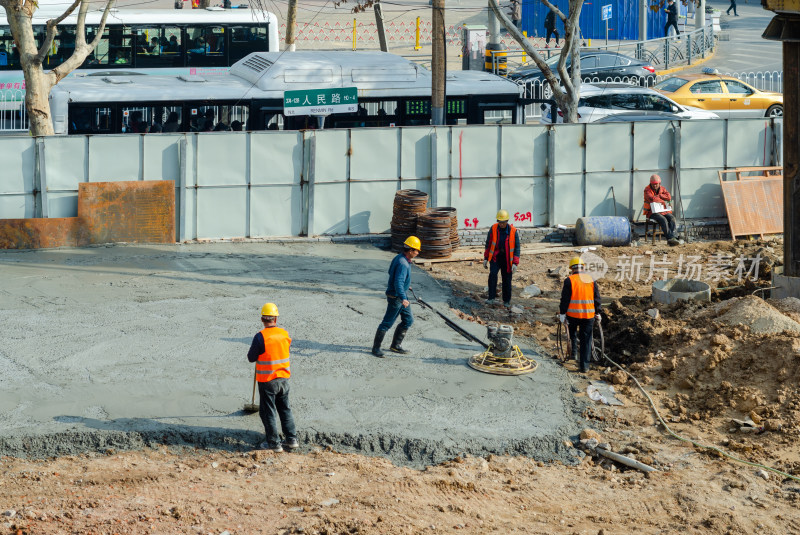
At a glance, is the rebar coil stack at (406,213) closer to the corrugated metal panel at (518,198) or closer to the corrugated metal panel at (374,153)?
the corrugated metal panel at (374,153)

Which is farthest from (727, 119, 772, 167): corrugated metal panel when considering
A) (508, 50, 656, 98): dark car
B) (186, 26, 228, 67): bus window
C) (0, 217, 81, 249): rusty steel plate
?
(186, 26, 228, 67): bus window

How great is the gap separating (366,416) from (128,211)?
9457mm

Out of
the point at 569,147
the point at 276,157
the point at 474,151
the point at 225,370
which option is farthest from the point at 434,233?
the point at 225,370

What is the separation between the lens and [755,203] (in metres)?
22.2

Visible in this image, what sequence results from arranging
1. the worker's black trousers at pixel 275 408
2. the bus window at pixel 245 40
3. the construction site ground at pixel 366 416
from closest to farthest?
the construction site ground at pixel 366 416 → the worker's black trousers at pixel 275 408 → the bus window at pixel 245 40

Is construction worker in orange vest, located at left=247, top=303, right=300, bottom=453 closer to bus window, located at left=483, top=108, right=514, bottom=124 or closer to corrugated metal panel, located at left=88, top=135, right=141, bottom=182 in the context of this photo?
corrugated metal panel, located at left=88, top=135, right=141, bottom=182

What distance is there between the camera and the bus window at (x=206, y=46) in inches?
1115

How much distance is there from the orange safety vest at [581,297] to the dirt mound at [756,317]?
211cm

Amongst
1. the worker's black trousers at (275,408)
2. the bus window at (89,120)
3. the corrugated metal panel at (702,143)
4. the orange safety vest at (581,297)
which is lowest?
the worker's black trousers at (275,408)

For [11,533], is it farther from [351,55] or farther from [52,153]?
[351,55]

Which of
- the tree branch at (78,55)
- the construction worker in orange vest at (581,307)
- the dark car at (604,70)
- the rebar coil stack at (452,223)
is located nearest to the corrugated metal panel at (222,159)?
the tree branch at (78,55)

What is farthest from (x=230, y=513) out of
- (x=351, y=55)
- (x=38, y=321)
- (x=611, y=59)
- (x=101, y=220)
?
(x=611, y=59)

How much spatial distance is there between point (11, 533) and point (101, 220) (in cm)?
1106

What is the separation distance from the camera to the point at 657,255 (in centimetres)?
2066
